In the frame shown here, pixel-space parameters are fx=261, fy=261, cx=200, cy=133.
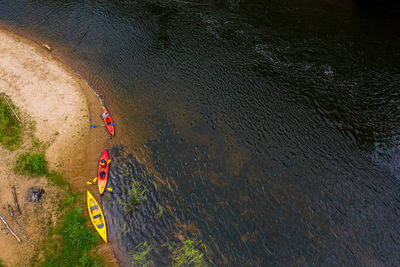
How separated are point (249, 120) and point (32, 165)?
70.2ft

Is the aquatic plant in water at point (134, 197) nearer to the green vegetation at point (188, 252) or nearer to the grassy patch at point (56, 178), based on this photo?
the green vegetation at point (188, 252)

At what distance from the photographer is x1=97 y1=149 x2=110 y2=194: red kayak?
77.0 feet

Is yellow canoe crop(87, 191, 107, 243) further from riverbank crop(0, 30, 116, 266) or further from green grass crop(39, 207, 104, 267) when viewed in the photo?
riverbank crop(0, 30, 116, 266)

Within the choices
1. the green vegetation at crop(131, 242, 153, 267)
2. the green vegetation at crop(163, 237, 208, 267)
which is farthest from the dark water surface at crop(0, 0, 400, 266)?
the green vegetation at crop(163, 237, 208, 267)

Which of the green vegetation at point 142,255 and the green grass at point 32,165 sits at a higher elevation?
the green grass at point 32,165

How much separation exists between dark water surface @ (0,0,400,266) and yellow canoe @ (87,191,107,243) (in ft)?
2.73

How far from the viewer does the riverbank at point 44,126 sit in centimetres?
2072

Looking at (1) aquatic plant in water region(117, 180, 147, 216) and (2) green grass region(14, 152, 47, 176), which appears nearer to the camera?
(1) aquatic plant in water region(117, 180, 147, 216)

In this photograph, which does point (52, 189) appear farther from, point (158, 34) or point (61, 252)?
point (158, 34)

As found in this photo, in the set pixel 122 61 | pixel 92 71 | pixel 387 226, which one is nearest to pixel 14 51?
pixel 92 71

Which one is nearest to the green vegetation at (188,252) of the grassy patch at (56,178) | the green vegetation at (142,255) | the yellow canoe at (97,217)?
the green vegetation at (142,255)

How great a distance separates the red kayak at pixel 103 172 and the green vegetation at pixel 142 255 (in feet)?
20.1

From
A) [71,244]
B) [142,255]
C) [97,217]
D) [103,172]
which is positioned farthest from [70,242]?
[103,172]

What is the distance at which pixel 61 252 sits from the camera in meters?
19.5
